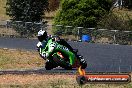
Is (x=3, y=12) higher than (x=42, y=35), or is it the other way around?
(x=42, y=35)

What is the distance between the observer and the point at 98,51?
119 ft

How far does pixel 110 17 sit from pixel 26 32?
866 cm

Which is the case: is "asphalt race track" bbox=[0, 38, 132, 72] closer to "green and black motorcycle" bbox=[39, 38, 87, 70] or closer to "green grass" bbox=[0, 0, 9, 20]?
"green and black motorcycle" bbox=[39, 38, 87, 70]

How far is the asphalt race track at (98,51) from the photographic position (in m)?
29.8

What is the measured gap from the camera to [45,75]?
21.9 m

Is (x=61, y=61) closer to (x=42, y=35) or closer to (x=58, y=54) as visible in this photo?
(x=58, y=54)

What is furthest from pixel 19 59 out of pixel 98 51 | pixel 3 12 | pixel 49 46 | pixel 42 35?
pixel 3 12

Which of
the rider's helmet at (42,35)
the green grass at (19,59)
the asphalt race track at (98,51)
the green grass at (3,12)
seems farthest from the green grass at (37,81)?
the green grass at (3,12)

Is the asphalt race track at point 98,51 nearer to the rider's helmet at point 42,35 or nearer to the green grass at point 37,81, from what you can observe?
the green grass at point 37,81

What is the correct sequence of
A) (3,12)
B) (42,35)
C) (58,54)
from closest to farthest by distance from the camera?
(42,35) → (58,54) → (3,12)

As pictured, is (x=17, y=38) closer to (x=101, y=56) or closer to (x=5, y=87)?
(x=101, y=56)

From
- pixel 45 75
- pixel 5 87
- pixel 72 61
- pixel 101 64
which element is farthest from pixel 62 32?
pixel 72 61

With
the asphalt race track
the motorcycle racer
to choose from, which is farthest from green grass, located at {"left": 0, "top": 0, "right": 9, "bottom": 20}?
the motorcycle racer

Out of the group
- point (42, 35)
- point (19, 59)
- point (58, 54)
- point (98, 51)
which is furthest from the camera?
point (98, 51)
